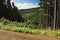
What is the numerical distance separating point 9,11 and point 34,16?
3375 mm

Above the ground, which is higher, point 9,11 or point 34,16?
point 9,11

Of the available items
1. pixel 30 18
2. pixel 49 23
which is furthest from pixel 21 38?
pixel 30 18

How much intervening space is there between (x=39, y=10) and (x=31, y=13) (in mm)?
2927

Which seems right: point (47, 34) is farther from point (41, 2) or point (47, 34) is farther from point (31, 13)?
point (31, 13)

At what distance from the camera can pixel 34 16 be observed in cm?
1848

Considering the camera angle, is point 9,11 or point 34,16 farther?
point 9,11

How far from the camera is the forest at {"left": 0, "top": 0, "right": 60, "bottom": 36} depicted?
1390 centimetres

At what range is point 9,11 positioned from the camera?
2083cm

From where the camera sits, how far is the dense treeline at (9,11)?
20188 millimetres

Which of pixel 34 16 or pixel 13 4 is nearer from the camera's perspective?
pixel 34 16

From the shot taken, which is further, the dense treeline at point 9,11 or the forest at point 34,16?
the dense treeline at point 9,11

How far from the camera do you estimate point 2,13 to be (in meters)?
20.5

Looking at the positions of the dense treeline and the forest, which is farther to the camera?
the dense treeline

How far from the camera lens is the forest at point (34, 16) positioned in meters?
13.9
